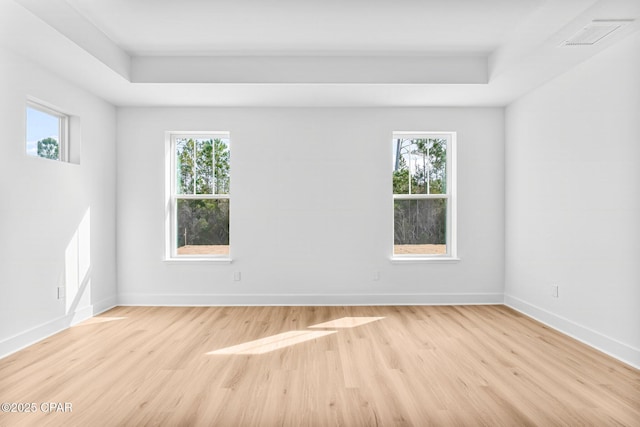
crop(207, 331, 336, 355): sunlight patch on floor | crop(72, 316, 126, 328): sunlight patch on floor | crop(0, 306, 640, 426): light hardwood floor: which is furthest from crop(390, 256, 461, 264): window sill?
crop(72, 316, 126, 328): sunlight patch on floor

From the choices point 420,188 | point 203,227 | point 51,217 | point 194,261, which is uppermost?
point 420,188

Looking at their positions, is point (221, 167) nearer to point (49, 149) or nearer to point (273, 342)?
point (49, 149)

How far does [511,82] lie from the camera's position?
3.93m

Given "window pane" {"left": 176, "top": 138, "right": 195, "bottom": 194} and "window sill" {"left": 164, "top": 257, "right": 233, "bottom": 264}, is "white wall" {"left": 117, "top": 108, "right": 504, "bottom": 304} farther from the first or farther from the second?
"window pane" {"left": 176, "top": 138, "right": 195, "bottom": 194}

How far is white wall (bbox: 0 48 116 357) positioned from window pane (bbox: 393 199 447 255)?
374 centimetres

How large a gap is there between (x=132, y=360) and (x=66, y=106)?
8.91 ft

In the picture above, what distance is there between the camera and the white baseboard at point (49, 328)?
123 inches

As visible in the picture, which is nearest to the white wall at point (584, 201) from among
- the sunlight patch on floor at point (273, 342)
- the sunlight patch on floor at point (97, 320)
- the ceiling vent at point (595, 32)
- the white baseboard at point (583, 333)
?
the white baseboard at point (583, 333)

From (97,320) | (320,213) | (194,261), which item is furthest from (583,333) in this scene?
(97,320)

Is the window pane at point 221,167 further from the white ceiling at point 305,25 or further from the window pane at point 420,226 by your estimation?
the window pane at point 420,226

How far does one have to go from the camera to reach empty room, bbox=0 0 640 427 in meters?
2.55

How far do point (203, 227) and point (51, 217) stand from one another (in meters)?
1.73

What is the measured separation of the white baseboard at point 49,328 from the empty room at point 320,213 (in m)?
0.03

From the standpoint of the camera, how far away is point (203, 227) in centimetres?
498
